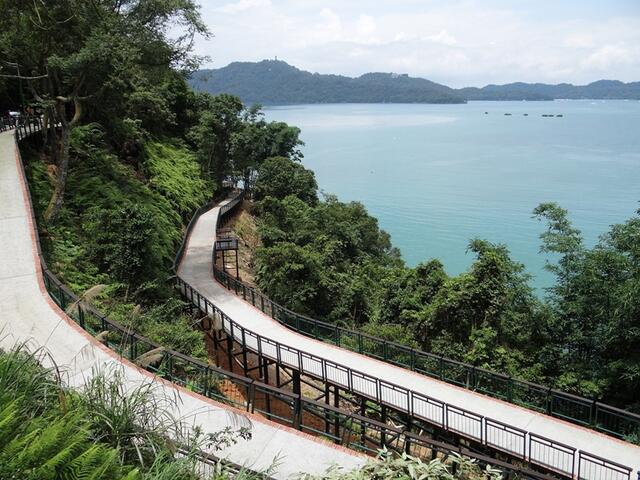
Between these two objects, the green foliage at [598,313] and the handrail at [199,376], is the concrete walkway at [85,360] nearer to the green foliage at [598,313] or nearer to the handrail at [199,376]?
the handrail at [199,376]

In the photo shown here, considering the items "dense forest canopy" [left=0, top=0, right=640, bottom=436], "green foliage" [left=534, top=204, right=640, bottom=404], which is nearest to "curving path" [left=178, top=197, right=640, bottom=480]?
"dense forest canopy" [left=0, top=0, right=640, bottom=436]

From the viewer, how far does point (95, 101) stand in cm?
2233

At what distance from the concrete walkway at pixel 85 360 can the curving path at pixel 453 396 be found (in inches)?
183

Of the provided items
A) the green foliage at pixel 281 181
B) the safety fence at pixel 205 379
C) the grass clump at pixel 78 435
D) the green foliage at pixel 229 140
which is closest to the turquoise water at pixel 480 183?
the green foliage at pixel 281 181

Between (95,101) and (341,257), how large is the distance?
49.6 ft

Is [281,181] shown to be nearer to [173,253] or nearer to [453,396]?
[173,253]

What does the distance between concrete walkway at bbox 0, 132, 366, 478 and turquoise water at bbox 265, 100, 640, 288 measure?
58.8 ft

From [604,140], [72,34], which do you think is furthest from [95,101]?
[604,140]

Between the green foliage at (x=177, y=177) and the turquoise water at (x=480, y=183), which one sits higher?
the green foliage at (x=177, y=177)

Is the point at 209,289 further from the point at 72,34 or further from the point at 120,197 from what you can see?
the point at 72,34

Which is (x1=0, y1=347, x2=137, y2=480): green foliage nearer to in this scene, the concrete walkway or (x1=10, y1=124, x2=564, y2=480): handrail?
the concrete walkway

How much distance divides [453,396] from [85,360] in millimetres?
8563

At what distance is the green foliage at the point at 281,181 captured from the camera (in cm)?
4128

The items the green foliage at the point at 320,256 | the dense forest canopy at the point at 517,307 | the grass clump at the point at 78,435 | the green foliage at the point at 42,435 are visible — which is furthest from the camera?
the green foliage at the point at 320,256
